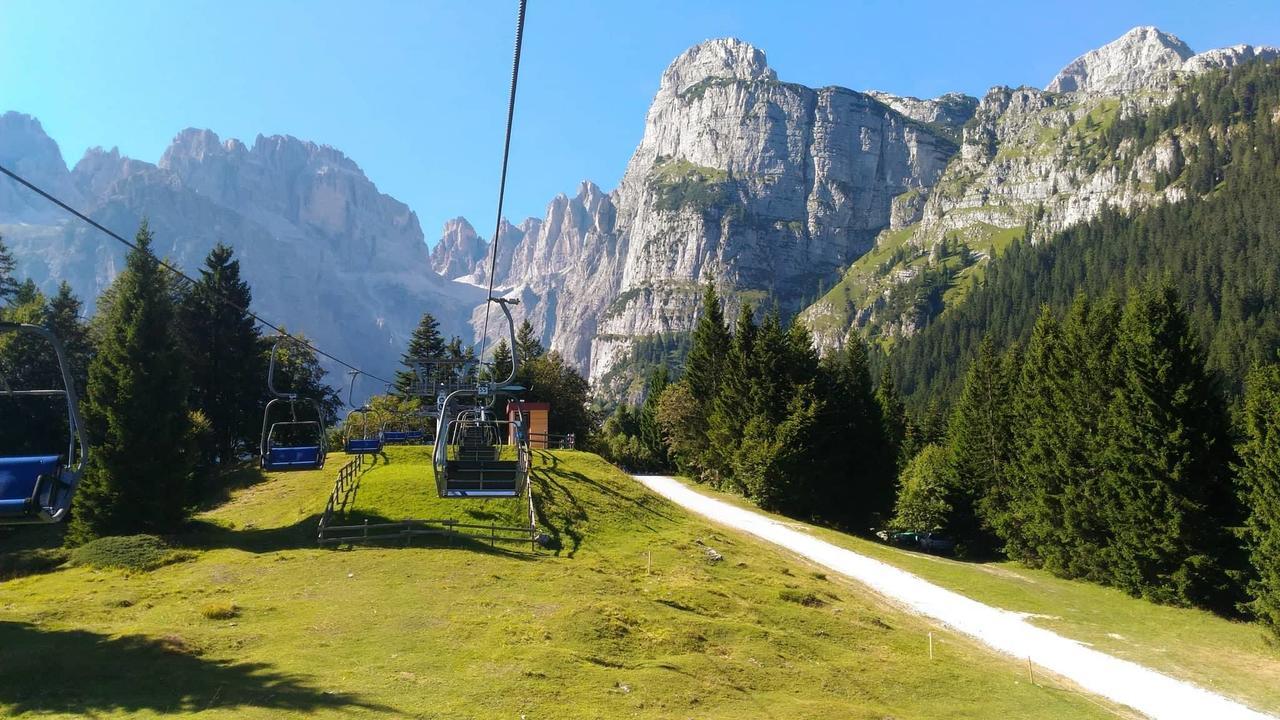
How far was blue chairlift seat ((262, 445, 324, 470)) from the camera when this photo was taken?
104 feet

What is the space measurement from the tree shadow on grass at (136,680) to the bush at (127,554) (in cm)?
1250

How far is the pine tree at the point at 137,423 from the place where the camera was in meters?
34.8

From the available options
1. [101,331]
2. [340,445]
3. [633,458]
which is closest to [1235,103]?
[633,458]

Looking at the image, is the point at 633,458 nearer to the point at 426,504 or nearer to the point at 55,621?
the point at 426,504

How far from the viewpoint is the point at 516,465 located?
22906mm

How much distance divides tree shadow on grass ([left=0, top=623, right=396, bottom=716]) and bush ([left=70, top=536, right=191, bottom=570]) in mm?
12500

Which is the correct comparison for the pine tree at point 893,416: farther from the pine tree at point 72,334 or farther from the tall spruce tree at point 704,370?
the pine tree at point 72,334

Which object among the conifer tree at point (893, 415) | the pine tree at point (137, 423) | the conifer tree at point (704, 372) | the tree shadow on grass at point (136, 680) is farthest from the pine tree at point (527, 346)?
the tree shadow on grass at point (136, 680)

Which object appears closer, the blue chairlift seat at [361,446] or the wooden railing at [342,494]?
the wooden railing at [342,494]

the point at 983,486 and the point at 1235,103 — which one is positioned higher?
the point at 1235,103

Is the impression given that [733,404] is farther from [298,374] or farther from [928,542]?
[298,374]

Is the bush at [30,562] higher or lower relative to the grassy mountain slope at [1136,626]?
lower

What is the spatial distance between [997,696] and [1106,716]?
8.26ft

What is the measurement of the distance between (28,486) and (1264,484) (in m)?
36.6
